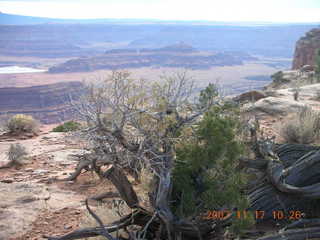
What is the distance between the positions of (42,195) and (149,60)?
11626 cm

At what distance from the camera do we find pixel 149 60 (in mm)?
121812

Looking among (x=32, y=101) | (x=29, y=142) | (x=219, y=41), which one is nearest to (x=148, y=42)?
(x=219, y=41)

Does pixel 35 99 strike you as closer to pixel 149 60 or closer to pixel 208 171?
pixel 149 60

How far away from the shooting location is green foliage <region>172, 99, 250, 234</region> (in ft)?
14.2

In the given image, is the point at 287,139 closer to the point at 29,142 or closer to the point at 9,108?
the point at 29,142

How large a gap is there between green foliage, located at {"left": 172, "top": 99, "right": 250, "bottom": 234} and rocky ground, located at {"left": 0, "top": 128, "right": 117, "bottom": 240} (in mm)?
1382

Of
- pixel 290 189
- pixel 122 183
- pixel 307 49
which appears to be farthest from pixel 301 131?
pixel 307 49

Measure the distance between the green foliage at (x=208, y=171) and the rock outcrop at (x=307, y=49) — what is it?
33994mm

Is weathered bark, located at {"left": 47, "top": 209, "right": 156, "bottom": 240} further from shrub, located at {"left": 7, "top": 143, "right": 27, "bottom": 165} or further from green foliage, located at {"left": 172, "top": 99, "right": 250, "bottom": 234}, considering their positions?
shrub, located at {"left": 7, "top": 143, "right": 27, "bottom": 165}

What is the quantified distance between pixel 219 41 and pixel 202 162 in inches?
7619

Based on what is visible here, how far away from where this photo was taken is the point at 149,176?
495cm

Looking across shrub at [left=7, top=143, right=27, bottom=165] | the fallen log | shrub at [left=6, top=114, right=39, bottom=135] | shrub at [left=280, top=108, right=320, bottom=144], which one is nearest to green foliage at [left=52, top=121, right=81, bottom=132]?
shrub at [left=6, top=114, right=39, bottom=135]

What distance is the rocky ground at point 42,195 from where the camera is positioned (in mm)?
5859

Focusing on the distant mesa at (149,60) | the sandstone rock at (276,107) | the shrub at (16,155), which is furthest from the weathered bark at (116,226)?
the distant mesa at (149,60)
